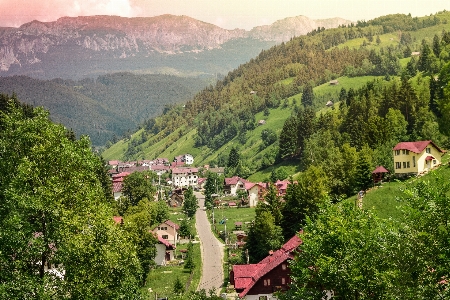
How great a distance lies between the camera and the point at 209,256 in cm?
7581

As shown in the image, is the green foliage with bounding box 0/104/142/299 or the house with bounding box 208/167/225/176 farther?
the house with bounding box 208/167/225/176

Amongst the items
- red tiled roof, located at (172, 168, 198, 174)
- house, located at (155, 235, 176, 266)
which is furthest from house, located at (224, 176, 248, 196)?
house, located at (155, 235, 176, 266)

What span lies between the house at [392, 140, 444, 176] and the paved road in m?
24.2

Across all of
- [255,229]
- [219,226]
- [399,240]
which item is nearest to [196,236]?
[219,226]

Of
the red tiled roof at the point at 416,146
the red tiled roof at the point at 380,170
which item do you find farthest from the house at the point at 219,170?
the red tiled roof at the point at 380,170

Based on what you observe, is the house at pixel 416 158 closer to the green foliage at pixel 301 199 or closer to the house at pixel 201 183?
the green foliage at pixel 301 199

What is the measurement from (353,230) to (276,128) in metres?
172

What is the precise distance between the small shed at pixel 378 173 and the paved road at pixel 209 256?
21031 millimetres

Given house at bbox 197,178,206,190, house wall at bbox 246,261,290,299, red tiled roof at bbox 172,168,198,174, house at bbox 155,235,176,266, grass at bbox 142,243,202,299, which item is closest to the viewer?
house wall at bbox 246,261,290,299

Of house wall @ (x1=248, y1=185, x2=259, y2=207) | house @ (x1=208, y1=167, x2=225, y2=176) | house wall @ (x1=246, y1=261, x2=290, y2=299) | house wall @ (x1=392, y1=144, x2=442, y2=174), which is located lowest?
house wall @ (x1=246, y1=261, x2=290, y2=299)

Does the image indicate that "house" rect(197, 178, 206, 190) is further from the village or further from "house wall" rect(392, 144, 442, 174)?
"house wall" rect(392, 144, 442, 174)

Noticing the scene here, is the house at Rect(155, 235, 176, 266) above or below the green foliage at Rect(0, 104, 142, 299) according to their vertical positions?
below

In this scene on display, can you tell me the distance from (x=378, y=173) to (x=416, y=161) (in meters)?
4.47

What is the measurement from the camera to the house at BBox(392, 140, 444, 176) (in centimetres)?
6538
